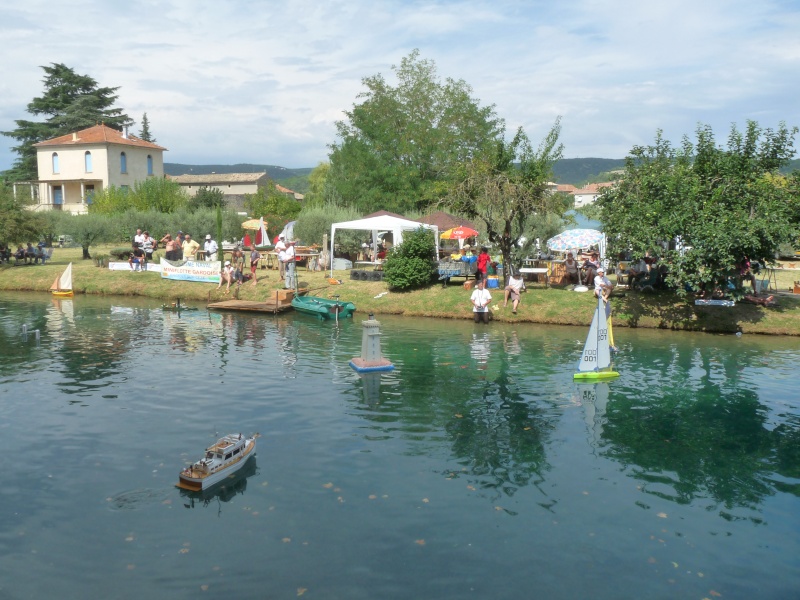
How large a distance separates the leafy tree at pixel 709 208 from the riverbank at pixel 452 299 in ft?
5.50

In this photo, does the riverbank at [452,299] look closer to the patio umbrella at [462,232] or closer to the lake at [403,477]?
the lake at [403,477]

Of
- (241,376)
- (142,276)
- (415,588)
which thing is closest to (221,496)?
(415,588)

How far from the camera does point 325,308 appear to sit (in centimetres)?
3169

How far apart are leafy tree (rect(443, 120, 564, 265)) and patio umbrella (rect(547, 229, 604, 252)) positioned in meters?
1.90

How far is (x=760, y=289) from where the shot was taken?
3178 centimetres

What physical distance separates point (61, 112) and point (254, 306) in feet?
237

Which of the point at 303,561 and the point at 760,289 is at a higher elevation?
the point at 760,289

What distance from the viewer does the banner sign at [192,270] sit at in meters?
38.2

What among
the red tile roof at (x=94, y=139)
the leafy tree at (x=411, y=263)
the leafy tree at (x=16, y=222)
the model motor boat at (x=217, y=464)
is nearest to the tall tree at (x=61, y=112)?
the red tile roof at (x=94, y=139)

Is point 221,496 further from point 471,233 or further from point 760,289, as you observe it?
point 471,233

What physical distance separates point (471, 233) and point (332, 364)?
2069cm

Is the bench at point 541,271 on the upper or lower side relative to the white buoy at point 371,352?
upper

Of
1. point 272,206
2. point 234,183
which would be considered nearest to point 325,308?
point 272,206

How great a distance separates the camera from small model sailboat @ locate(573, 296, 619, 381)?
20.3 meters
